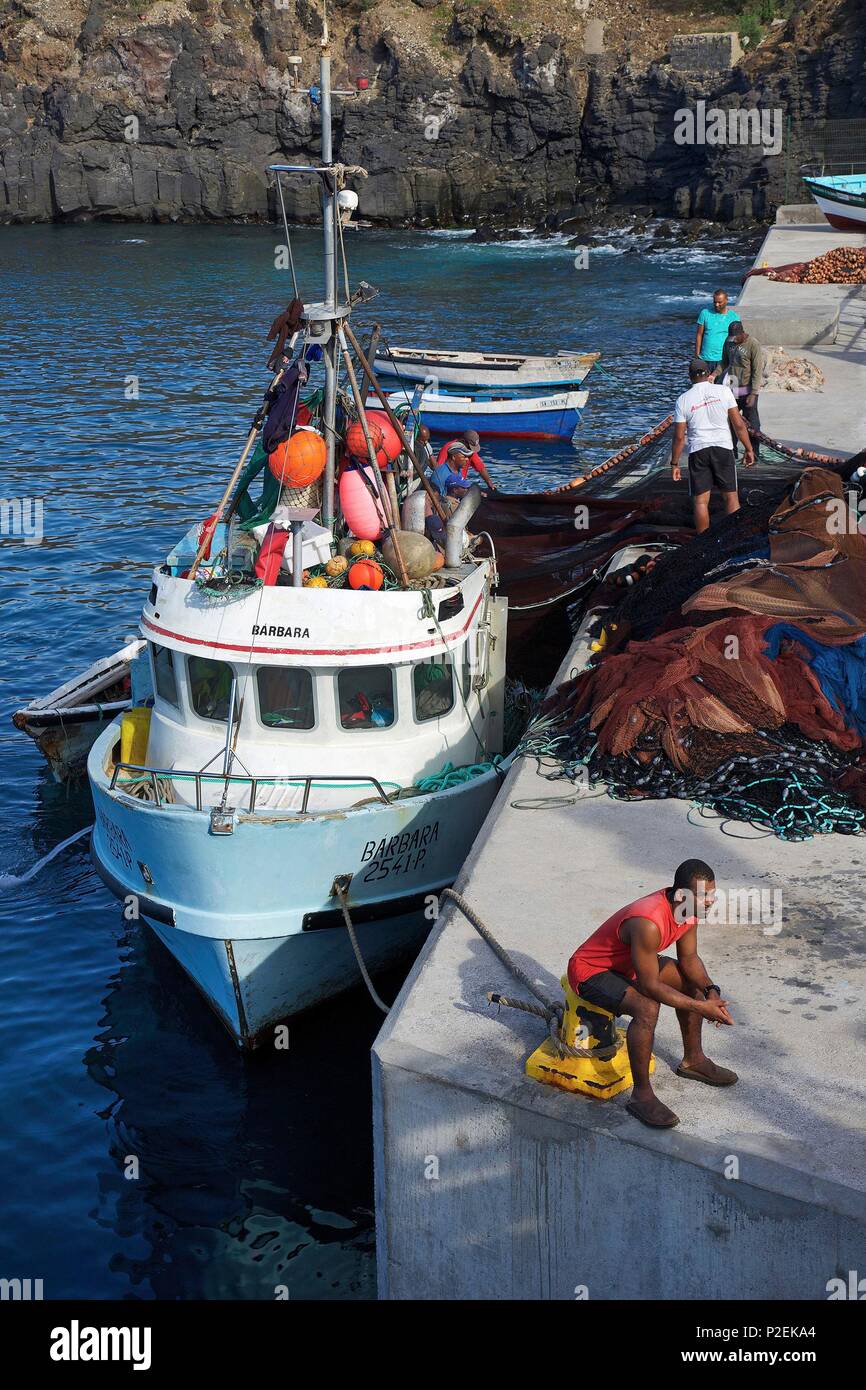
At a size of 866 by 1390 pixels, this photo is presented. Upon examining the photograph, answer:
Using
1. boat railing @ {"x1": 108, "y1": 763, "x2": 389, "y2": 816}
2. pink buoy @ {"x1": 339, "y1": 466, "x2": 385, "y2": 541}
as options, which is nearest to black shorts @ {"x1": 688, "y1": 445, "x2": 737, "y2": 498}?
pink buoy @ {"x1": 339, "y1": 466, "x2": 385, "y2": 541}

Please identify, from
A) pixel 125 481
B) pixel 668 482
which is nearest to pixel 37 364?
pixel 125 481

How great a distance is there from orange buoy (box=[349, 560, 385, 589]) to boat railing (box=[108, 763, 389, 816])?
1610mm

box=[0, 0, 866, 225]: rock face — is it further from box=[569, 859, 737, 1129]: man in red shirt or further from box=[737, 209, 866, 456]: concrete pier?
box=[569, 859, 737, 1129]: man in red shirt

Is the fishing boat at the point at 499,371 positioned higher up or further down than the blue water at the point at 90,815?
higher up

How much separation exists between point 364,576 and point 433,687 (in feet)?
3.84

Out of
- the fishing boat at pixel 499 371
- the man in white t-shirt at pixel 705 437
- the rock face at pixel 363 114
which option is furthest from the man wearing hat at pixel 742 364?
the rock face at pixel 363 114

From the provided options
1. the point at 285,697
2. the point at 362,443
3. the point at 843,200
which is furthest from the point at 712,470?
the point at 843,200

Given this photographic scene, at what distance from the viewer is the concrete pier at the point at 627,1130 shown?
7012 mm

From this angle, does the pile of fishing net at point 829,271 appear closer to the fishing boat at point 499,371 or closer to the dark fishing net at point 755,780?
the fishing boat at point 499,371

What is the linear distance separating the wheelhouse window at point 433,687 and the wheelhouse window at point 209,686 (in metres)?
1.58

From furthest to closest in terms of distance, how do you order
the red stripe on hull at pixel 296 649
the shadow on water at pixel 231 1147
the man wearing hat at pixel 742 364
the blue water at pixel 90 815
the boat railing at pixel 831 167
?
the boat railing at pixel 831 167, the man wearing hat at pixel 742 364, the red stripe on hull at pixel 296 649, the blue water at pixel 90 815, the shadow on water at pixel 231 1147

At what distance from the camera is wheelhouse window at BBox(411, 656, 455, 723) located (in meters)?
12.0

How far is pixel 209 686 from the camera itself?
38.9 feet

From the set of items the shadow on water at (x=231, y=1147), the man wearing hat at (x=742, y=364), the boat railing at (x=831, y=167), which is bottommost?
the shadow on water at (x=231, y=1147)
